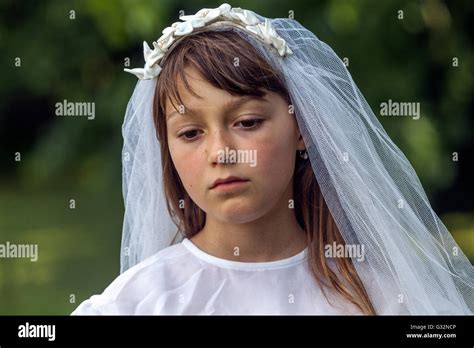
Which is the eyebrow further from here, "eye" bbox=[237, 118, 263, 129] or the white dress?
the white dress

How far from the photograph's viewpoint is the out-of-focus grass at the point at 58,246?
389 centimetres

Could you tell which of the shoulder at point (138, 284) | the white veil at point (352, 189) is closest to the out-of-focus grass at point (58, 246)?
the white veil at point (352, 189)

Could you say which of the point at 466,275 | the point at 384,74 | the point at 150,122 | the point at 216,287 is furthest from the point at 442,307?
the point at 384,74

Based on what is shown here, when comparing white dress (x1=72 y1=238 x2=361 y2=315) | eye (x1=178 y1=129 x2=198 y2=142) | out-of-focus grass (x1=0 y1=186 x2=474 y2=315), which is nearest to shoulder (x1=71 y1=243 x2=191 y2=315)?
white dress (x1=72 y1=238 x2=361 y2=315)

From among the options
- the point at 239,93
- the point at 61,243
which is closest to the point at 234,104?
the point at 239,93

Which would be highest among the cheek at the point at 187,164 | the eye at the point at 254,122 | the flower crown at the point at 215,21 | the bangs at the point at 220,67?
the flower crown at the point at 215,21

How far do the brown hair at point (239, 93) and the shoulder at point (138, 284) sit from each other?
97 mm

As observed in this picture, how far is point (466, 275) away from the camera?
6.89ft

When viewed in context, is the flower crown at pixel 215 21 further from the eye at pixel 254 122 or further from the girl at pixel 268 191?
the eye at pixel 254 122

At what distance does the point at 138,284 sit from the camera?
1.92 m

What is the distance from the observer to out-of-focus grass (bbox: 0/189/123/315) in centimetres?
389

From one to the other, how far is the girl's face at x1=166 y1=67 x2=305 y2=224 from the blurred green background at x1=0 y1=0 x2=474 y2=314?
4.54 feet

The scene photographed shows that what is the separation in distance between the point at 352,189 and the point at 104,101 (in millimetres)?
1987

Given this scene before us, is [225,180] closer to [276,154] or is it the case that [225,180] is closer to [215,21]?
[276,154]
